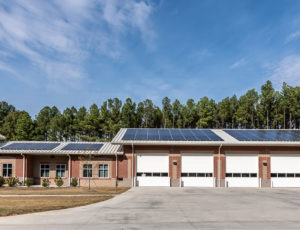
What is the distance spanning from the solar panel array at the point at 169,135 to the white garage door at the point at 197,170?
1813 mm

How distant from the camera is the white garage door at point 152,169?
2652 cm

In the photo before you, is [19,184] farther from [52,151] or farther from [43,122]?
[43,122]

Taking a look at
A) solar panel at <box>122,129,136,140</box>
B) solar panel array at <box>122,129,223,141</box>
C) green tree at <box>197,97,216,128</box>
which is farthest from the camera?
green tree at <box>197,97,216,128</box>

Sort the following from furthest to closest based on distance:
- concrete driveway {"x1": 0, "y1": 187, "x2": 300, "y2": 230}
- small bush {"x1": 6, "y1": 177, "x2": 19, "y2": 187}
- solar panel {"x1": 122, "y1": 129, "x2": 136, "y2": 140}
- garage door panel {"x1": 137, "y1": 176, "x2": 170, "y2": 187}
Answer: solar panel {"x1": 122, "y1": 129, "x2": 136, "y2": 140}, garage door panel {"x1": 137, "y1": 176, "x2": 170, "y2": 187}, small bush {"x1": 6, "y1": 177, "x2": 19, "y2": 187}, concrete driveway {"x1": 0, "y1": 187, "x2": 300, "y2": 230}

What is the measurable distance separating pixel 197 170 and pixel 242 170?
4586 millimetres

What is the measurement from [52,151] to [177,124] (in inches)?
1489

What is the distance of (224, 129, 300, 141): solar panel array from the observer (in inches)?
1076

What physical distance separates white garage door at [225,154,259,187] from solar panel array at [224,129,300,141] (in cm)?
203

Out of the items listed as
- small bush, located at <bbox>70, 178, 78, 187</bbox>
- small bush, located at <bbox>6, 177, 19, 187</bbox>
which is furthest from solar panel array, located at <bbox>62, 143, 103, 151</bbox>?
small bush, located at <bbox>6, 177, 19, 187</bbox>

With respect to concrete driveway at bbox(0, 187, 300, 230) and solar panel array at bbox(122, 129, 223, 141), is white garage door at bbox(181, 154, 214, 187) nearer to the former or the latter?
solar panel array at bbox(122, 129, 223, 141)

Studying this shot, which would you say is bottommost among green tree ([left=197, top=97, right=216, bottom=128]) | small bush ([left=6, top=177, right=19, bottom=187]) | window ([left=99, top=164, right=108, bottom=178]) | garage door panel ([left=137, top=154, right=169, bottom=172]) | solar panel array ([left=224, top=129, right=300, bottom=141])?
small bush ([left=6, top=177, right=19, bottom=187])

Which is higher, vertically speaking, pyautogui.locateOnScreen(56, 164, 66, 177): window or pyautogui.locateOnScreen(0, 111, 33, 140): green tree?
pyautogui.locateOnScreen(0, 111, 33, 140): green tree

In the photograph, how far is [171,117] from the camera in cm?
6278

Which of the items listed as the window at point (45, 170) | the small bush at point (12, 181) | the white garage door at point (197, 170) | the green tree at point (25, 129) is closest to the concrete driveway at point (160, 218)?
the white garage door at point (197, 170)
